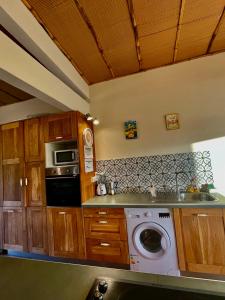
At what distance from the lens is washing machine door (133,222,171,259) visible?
2053mm

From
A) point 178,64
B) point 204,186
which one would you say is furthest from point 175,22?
point 204,186

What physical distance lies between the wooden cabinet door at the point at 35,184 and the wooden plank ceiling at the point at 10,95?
1298mm

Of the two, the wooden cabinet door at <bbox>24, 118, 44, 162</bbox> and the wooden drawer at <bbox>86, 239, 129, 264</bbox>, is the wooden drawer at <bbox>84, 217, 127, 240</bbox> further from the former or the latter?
the wooden cabinet door at <bbox>24, 118, 44, 162</bbox>

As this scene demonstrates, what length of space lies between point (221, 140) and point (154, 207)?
1386 millimetres

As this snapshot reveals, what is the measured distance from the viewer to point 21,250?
2744mm

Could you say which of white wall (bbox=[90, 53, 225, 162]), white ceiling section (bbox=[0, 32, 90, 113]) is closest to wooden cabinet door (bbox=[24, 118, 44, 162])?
white ceiling section (bbox=[0, 32, 90, 113])

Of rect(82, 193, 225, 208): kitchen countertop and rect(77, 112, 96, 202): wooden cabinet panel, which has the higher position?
rect(77, 112, 96, 202): wooden cabinet panel

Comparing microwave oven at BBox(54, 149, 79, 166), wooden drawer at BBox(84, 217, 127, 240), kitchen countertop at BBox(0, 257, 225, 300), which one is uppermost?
microwave oven at BBox(54, 149, 79, 166)

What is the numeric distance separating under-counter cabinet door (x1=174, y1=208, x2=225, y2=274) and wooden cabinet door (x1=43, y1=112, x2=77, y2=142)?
1.72 meters

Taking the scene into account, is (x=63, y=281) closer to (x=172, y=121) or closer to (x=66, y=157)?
(x=66, y=157)

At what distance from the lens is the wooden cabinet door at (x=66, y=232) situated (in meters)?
2.43

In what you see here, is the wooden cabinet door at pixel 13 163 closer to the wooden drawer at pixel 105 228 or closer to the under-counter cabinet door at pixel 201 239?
the wooden drawer at pixel 105 228

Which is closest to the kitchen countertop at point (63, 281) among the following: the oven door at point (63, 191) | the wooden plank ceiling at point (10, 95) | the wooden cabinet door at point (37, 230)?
the oven door at point (63, 191)

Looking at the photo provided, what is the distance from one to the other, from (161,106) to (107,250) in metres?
2.19
